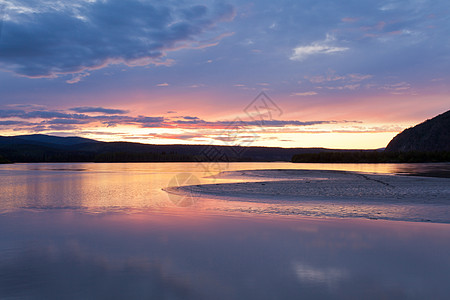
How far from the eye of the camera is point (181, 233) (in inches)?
359

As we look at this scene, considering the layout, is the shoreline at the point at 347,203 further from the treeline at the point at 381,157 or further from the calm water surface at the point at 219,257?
the treeline at the point at 381,157

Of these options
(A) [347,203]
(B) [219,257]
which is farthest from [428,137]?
(B) [219,257]

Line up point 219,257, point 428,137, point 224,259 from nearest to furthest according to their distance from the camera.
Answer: point 224,259
point 219,257
point 428,137

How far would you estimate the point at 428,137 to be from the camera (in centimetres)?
13475

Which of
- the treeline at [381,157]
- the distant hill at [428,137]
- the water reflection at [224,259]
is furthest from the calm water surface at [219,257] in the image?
the distant hill at [428,137]

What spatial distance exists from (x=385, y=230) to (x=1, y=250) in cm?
899

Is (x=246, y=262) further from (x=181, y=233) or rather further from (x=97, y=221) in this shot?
(x=97, y=221)

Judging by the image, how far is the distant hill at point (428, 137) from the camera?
417 ft

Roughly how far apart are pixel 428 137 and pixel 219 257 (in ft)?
490

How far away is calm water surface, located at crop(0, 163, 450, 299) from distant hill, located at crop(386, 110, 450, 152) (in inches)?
5069

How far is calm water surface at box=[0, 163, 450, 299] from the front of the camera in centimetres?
537

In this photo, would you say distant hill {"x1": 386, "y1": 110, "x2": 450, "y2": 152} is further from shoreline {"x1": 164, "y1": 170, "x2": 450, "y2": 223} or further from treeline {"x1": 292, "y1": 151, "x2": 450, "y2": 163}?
shoreline {"x1": 164, "y1": 170, "x2": 450, "y2": 223}

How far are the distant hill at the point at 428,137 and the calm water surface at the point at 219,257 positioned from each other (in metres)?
129

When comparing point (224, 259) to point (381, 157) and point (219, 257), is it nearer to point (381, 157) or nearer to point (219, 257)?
point (219, 257)
